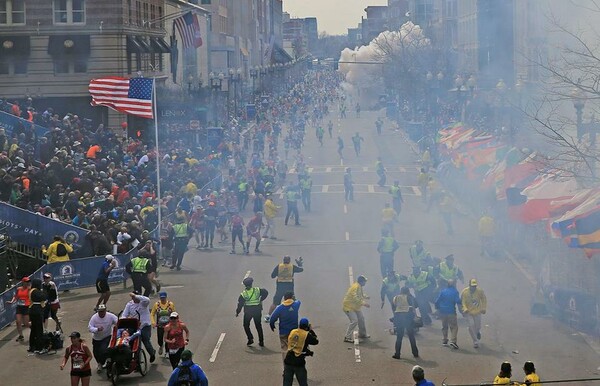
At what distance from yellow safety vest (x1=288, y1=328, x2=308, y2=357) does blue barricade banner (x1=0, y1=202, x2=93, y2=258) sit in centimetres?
1074

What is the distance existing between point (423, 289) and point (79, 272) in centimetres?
754

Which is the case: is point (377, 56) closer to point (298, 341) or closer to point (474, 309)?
point (474, 309)

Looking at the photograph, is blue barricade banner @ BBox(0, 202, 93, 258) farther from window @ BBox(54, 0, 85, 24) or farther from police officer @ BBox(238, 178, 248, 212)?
window @ BBox(54, 0, 85, 24)

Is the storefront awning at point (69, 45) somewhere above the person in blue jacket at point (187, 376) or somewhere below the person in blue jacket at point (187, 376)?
above

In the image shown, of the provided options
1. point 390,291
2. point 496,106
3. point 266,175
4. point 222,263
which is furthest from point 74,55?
point 390,291

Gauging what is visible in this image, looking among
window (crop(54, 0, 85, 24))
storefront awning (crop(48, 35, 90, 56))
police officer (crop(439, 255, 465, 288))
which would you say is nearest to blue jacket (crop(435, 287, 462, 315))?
police officer (crop(439, 255, 465, 288))

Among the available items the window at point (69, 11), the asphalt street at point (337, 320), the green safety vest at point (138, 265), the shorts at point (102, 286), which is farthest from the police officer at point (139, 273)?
the window at point (69, 11)

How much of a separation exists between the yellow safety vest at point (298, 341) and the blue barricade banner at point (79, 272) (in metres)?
8.97

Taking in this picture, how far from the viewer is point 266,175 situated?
38.5 metres

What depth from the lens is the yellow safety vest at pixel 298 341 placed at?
14945 millimetres

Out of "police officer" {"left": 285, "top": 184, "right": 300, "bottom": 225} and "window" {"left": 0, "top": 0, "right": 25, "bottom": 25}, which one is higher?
"window" {"left": 0, "top": 0, "right": 25, "bottom": 25}

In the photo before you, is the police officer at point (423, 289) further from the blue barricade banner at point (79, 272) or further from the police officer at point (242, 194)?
the police officer at point (242, 194)

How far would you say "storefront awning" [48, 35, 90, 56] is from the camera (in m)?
47.5

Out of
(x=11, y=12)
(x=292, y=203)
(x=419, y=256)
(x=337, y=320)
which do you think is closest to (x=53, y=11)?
(x=11, y=12)
